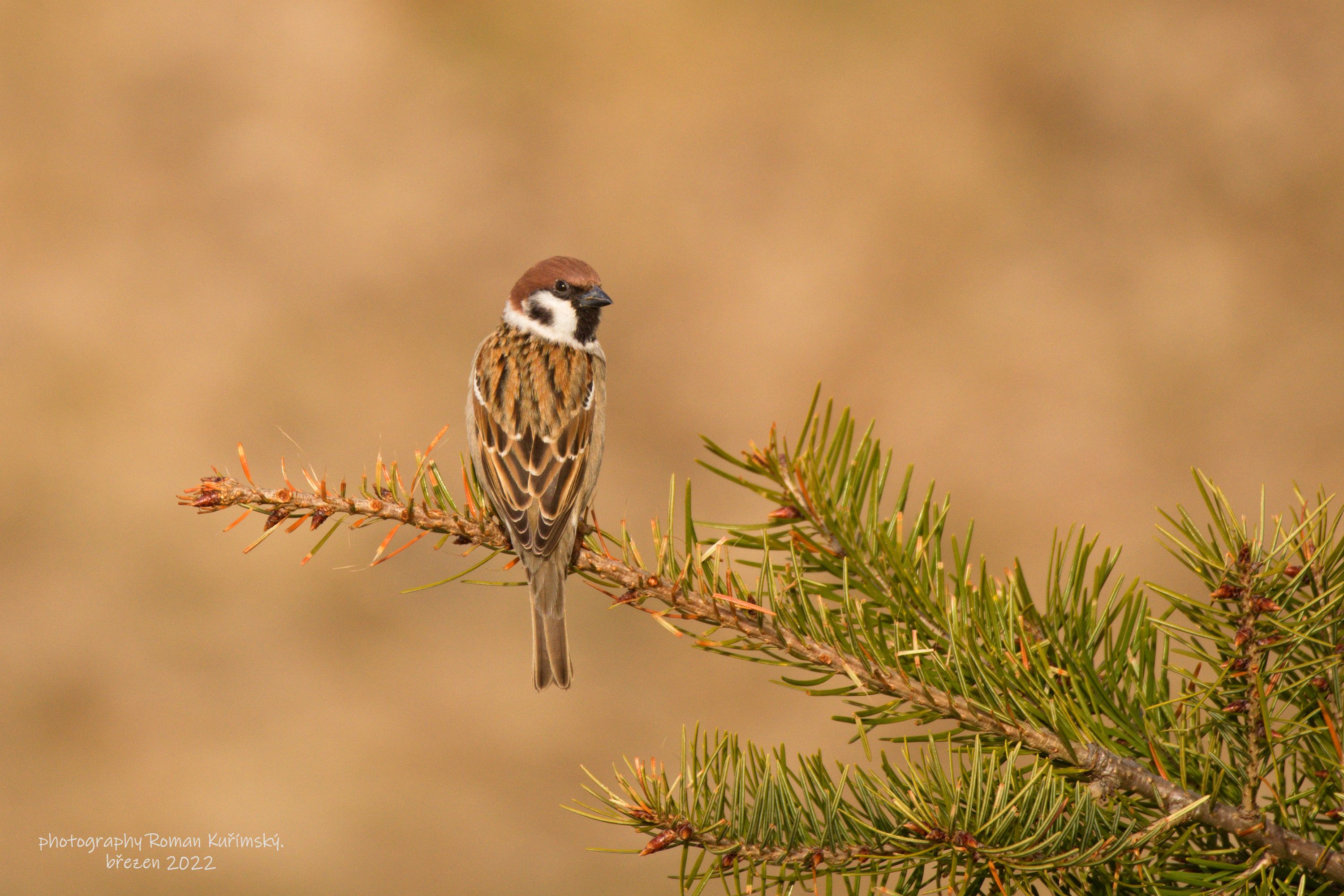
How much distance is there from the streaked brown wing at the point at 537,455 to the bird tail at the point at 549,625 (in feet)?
0.23

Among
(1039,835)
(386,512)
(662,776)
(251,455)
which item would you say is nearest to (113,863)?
(251,455)

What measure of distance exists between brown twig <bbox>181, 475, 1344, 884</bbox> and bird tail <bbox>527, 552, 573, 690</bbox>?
2.23 ft

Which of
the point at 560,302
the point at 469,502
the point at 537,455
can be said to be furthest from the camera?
the point at 560,302

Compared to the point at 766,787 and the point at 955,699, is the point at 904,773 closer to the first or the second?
the point at 955,699

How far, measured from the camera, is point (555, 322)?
4.24 m

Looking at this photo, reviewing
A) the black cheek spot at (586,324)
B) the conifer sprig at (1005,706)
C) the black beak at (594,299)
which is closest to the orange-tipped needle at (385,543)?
the conifer sprig at (1005,706)

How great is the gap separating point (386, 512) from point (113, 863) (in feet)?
13.2

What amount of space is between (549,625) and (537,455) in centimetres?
67

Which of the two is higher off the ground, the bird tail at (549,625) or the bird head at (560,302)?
the bird head at (560,302)

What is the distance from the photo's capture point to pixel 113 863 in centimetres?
518

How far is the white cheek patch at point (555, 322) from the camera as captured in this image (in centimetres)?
418

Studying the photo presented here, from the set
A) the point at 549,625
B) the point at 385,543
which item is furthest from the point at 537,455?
the point at 385,543

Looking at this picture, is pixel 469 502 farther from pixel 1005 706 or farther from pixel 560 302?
pixel 560 302

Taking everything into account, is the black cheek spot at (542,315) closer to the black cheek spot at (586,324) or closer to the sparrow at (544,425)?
the sparrow at (544,425)
